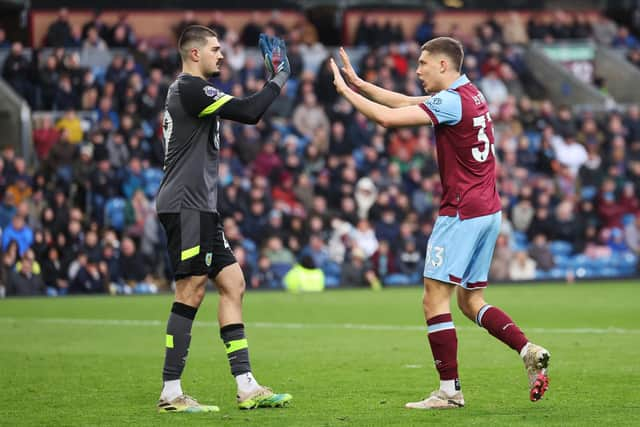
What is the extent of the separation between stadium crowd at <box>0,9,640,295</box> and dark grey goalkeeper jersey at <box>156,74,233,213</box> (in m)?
14.4

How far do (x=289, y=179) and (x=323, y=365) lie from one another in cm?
1558

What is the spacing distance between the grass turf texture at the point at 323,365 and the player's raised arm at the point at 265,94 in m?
2.02

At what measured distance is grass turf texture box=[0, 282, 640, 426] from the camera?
826cm

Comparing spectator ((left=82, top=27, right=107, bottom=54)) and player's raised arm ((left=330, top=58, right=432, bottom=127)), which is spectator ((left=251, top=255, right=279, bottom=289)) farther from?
player's raised arm ((left=330, top=58, right=432, bottom=127))

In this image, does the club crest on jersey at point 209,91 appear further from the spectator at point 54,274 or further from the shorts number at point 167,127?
the spectator at point 54,274

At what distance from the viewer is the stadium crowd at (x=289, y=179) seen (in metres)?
23.9

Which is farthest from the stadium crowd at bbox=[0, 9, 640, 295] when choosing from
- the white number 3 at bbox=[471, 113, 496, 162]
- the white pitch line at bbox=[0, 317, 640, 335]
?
the white number 3 at bbox=[471, 113, 496, 162]

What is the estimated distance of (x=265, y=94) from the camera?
8625mm

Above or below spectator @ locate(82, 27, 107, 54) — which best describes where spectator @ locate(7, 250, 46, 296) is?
below

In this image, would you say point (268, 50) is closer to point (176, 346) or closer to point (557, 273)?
point (176, 346)

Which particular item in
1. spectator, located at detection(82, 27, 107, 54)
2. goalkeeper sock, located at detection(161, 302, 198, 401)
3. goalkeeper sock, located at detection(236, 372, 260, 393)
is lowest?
goalkeeper sock, located at detection(236, 372, 260, 393)

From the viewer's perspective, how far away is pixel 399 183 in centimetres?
2739

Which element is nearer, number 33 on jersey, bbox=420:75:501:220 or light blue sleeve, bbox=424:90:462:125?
light blue sleeve, bbox=424:90:462:125

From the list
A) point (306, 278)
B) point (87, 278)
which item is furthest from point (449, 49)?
point (87, 278)
